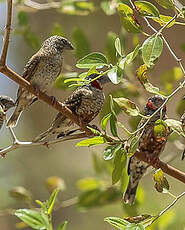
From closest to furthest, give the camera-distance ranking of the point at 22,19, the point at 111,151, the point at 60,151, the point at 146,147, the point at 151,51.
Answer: the point at 151,51, the point at 111,151, the point at 146,147, the point at 22,19, the point at 60,151

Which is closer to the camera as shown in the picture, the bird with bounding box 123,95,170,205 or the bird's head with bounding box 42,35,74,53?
the bird with bounding box 123,95,170,205

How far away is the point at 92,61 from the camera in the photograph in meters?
1.24

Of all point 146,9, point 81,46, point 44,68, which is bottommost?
point 44,68

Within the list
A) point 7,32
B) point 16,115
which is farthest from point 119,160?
point 16,115

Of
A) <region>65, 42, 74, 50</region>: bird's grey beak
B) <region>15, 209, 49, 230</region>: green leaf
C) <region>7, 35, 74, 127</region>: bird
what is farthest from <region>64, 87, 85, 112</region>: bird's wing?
<region>15, 209, 49, 230</region>: green leaf

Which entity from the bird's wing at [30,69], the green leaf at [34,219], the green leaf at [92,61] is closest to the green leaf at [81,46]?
the bird's wing at [30,69]

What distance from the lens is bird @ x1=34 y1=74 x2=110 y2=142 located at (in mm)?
2018

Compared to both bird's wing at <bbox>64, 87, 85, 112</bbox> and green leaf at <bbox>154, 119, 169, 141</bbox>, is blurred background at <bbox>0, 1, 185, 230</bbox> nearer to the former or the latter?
bird's wing at <bbox>64, 87, 85, 112</bbox>

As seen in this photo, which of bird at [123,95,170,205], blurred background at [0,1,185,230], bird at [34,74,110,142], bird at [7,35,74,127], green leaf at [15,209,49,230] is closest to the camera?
green leaf at [15,209,49,230]

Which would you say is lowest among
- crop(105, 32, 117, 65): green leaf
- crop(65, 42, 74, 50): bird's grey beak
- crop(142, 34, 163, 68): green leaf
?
crop(65, 42, 74, 50): bird's grey beak

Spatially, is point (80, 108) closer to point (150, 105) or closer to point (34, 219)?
point (150, 105)

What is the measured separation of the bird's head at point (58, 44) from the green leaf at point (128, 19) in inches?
42.6

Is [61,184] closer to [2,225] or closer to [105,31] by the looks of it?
[2,225]

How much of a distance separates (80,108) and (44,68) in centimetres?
34
